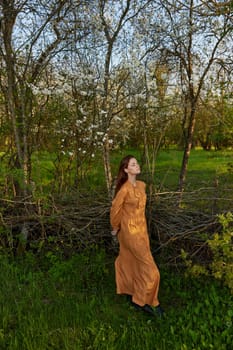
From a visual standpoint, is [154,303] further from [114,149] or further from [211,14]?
[211,14]

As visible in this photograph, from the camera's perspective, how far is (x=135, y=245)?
15.2ft

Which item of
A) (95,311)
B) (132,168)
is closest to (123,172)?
(132,168)

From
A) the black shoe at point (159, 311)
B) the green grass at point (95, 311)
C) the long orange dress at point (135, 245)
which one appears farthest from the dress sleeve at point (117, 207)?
the black shoe at point (159, 311)

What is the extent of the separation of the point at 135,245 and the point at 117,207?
0.45 meters

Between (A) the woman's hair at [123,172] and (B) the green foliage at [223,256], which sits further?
(A) the woman's hair at [123,172]

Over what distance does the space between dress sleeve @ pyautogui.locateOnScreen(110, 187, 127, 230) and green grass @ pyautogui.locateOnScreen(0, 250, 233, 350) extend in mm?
843

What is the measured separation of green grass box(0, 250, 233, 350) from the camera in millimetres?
3791

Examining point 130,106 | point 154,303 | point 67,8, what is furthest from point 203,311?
point 67,8

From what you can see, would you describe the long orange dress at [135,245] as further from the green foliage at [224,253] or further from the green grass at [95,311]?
the green foliage at [224,253]

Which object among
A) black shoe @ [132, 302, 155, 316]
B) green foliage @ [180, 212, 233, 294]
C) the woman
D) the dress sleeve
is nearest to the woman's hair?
the woman

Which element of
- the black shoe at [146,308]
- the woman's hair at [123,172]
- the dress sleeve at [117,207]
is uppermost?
the woman's hair at [123,172]

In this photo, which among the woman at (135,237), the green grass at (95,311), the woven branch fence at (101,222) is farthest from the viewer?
the woven branch fence at (101,222)

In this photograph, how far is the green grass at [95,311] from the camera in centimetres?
379

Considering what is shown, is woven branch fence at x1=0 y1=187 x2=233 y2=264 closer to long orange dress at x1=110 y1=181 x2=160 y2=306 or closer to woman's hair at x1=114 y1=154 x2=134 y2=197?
long orange dress at x1=110 y1=181 x2=160 y2=306
